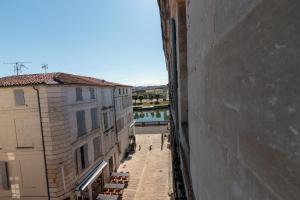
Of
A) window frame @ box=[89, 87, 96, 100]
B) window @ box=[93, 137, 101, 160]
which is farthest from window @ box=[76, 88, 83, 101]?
window @ box=[93, 137, 101, 160]

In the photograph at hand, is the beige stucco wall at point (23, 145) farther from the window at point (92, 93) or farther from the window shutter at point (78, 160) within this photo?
the window at point (92, 93)

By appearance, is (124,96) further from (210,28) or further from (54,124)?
(210,28)

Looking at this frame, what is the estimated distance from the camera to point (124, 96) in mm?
32062

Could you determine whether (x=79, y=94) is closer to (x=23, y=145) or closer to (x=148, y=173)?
(x=23, y=145)

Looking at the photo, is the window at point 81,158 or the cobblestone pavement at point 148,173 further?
the cobblestone pavement at point 148,173

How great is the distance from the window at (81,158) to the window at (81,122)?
1050 mm

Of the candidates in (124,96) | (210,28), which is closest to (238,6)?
(210,28)

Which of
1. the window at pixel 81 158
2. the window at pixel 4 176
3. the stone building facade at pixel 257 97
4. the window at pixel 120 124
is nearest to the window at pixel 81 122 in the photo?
the window at pixel 81 158

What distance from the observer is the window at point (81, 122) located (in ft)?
54.4

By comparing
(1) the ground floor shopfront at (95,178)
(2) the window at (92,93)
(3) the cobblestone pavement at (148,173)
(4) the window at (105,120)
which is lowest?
(3) the cobblestone pavement at (148,173)

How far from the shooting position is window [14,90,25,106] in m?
14.2

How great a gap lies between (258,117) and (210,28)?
0.95m

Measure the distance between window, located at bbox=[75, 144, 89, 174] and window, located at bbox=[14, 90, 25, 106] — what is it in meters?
4.52

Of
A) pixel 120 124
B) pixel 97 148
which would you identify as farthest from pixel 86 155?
pixel 120 124
